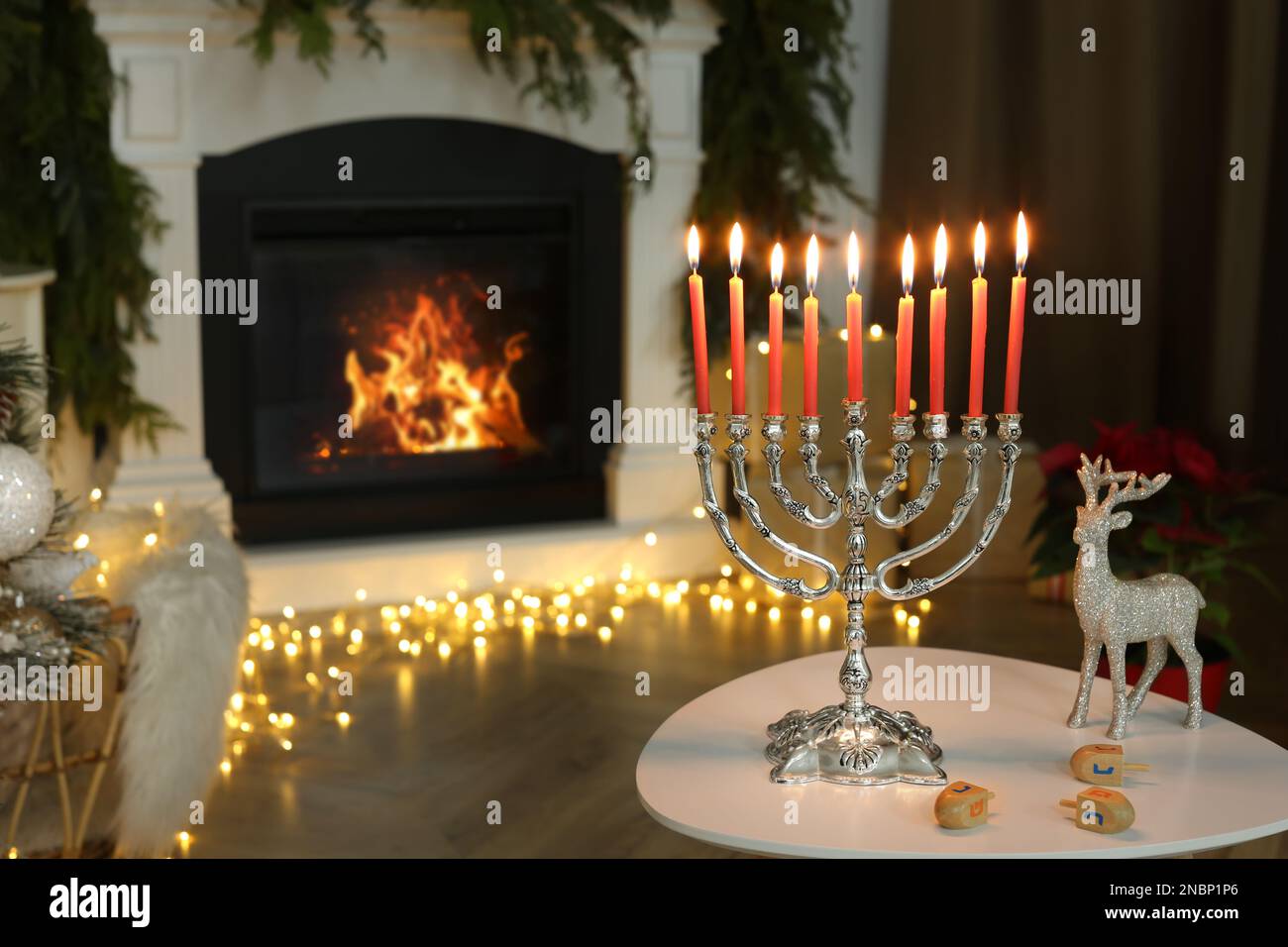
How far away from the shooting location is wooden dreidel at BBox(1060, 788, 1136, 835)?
1.67 metres

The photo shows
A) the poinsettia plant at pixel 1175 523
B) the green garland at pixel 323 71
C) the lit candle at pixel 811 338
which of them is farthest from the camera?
the green garland at pixel 323 71

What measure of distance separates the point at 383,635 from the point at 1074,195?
2.21m

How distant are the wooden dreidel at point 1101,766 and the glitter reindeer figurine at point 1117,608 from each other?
146 mm

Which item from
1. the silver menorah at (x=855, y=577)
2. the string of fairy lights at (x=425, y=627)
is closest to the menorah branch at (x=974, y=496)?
the silver menorah at (x=855, y=577)

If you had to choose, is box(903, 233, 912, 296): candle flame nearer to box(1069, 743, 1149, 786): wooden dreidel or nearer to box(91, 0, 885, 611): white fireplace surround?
box(1069, 743, 1149, 786): wooden dreidel

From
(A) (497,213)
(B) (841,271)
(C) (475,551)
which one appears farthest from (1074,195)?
(C) (475,551)

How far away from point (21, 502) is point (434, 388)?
6.72 ft

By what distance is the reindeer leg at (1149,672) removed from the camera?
77.9 inches

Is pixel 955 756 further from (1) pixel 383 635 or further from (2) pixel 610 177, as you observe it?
(2) pixel 610 177

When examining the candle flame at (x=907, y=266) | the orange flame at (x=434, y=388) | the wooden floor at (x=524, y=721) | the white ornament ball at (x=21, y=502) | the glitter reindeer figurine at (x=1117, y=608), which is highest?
the candle flame at (x=907, y=266)

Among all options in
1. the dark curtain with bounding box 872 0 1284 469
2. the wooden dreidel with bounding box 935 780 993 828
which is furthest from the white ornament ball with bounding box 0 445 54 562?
the dark curtain with bounding box 872 0 1284 469

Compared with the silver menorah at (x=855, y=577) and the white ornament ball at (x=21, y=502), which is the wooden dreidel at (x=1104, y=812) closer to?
the silver menorah at (x=855, y=577)
